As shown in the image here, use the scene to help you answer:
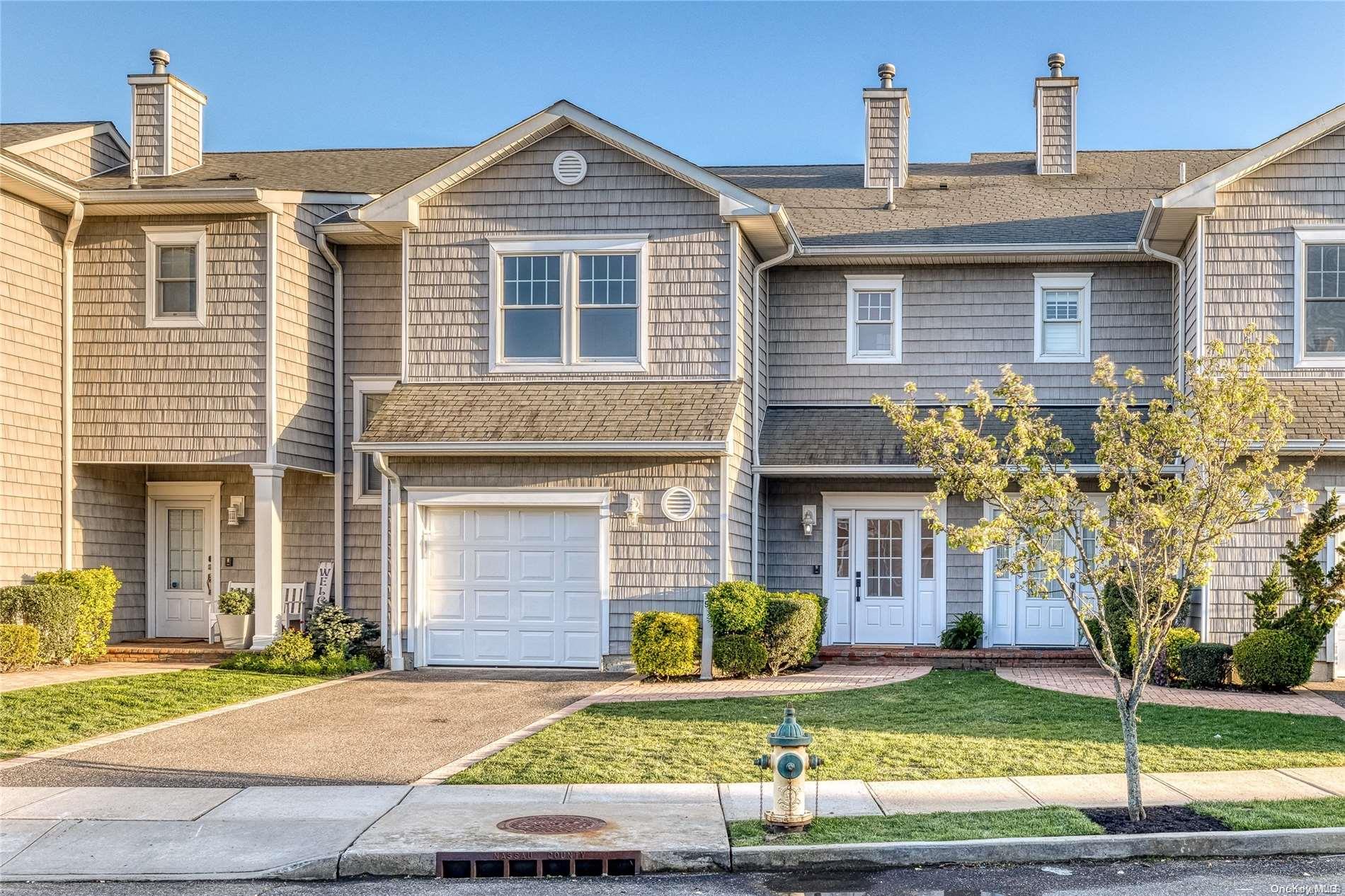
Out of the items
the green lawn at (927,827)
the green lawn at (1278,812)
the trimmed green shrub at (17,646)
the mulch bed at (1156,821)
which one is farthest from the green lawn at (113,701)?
the green lawn at (1278,812)

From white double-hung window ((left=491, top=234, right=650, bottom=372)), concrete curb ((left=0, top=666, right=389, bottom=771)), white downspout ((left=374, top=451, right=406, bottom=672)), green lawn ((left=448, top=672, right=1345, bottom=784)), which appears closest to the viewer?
green lawn ((left=448, top=672, right=1345, bottom=784))

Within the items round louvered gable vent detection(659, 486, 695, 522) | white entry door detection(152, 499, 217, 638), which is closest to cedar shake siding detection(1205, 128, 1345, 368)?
round louvered gable vent detection(659, 486, 695, 522)

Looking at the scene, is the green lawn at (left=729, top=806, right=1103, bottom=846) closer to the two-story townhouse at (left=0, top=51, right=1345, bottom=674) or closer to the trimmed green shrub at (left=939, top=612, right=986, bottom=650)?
the two-story townhouse at (left=0, top=51, right=1345, bottom=674)

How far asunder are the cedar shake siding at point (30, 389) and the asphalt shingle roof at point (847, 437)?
9.45 metres

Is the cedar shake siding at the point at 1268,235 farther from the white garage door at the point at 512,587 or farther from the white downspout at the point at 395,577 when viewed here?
the white downspout at the point at 395,577

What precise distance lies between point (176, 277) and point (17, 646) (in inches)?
207

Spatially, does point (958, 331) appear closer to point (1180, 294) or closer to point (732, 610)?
point (1180, 294)

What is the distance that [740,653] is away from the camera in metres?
15.4

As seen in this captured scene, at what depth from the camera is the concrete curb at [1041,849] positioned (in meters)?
7.57

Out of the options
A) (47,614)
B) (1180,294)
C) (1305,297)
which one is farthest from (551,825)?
(1180,294)

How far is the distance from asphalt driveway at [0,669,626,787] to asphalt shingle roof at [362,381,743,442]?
2953 millimetres

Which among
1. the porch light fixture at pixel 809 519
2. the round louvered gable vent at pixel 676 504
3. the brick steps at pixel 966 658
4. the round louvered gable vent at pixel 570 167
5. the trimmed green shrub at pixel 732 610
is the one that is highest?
the round louvered gable vent at pixel 570 167

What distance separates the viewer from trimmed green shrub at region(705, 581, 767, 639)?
15.3m

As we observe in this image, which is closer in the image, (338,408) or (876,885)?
(876,885)
